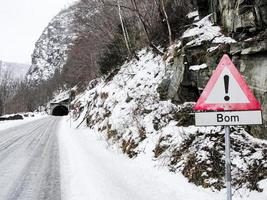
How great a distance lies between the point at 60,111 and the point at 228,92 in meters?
94.3

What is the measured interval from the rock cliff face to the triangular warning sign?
321cm

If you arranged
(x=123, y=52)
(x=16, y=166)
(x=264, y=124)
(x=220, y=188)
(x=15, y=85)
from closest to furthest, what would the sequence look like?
(x=220, y=188)
(x=264, y=124)
(x=16, y=166)
(x=123, y=52)
(x=15, y=85)

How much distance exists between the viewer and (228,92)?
4367mm

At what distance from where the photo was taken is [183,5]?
1566cm

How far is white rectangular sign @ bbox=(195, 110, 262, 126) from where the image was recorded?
4230mm

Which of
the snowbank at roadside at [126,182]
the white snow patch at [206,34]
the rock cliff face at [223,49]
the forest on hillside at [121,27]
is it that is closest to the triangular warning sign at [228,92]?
the snowbank at roadside at [126,182]

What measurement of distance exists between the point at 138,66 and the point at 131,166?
33.8 ft

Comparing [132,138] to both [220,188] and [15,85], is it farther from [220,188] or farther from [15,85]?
[15,85]

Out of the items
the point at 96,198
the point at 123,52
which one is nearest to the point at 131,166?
the point at 96,198

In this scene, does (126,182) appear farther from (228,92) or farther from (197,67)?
(197,67)

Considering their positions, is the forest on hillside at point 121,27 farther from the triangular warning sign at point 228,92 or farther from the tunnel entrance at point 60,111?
the tunnel entrance at point 60,111

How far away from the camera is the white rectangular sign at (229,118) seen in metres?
4.23

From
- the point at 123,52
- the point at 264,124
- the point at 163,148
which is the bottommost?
the point at 163,148

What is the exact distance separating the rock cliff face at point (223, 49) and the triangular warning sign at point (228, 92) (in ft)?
10.5
